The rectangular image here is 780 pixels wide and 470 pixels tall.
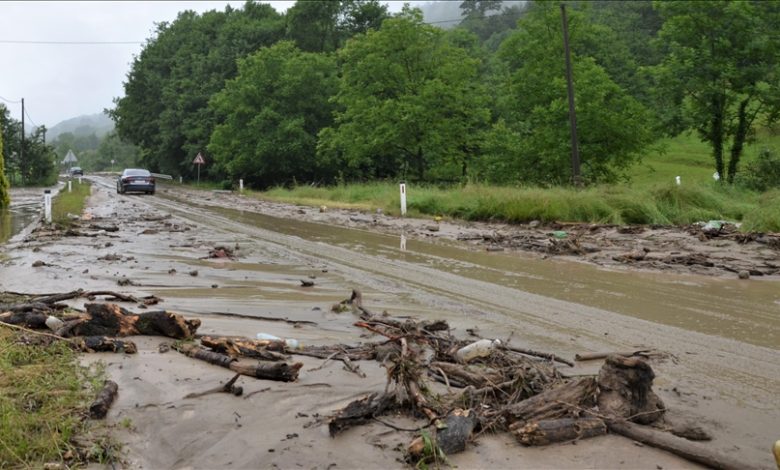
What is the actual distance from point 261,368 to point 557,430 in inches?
88.8

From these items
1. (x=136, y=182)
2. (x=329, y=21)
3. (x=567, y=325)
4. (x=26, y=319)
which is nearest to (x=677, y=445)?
(x=567, y=325)

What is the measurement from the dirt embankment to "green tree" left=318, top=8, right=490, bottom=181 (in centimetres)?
1351

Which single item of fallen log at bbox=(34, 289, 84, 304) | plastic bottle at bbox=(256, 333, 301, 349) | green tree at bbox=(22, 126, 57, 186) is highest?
green tree at bbox=(22, 126, 57, 186)

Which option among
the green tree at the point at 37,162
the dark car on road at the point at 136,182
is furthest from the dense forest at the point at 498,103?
the green tree at the point at 37,162

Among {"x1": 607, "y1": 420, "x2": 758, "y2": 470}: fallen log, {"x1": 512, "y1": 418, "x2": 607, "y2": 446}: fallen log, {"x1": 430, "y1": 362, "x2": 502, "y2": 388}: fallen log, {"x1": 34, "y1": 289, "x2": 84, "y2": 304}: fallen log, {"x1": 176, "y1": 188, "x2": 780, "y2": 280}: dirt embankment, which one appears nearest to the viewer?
{"x1": 607, "y1": 420, "x2": 758, "y2": 470}: fallen log

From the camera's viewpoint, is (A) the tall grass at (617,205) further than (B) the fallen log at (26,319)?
Yes

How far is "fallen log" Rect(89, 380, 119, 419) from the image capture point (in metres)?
3.96

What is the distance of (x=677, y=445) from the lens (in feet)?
11.7

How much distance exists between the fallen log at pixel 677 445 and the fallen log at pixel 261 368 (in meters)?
2.27

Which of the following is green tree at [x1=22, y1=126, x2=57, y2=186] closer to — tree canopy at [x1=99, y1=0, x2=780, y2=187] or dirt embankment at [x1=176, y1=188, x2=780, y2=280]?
tree canopy at [x1=99, y1=0, x2=780, y2=187]

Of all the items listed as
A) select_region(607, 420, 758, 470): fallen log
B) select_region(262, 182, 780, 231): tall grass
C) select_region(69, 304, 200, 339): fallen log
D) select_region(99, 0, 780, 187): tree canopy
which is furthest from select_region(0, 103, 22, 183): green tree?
select_region(607, 420, 758, 470): fallen log

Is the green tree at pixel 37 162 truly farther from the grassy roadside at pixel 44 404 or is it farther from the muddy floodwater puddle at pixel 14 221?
the grassy roadside at pixel 44 404

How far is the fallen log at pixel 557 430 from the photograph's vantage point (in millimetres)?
3662

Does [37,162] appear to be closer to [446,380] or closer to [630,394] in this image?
[446,380]
